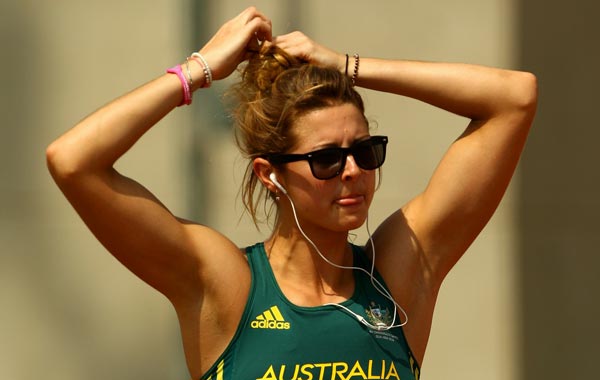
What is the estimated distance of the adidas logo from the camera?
2.51 m

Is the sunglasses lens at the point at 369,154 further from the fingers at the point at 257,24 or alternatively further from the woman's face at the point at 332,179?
the fingers at the point at 257,24

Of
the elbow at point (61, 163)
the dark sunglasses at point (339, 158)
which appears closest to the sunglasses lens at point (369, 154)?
the dark sunglasses at point (339, 158)

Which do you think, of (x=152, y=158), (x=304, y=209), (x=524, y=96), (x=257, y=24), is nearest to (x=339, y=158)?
(x=304, y=209)

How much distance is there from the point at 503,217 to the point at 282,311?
2063mm

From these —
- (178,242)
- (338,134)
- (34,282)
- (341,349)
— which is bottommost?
(34,282)

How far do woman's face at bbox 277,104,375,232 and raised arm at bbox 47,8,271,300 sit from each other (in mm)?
227

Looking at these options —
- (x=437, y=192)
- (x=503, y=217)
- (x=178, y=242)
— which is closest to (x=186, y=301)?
(x=178, y=242)

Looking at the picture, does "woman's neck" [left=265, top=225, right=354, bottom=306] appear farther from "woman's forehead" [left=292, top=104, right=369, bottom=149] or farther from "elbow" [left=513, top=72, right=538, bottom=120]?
"elbow" [left=513, top=72, right=538, bottom=120]

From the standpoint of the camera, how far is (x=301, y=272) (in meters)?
2.65

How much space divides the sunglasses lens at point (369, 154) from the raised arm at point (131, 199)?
1.23 feet

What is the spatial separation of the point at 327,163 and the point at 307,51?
34 cm

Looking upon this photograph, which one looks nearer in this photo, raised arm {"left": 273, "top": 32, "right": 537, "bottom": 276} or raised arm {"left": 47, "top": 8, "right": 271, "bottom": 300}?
raised arm {"left": 47, "top": 8, "right": 271, "bottom": 300}

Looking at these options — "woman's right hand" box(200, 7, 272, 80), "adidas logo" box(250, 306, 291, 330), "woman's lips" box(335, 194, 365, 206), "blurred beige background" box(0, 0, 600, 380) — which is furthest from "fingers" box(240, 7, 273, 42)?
"blurred beige background" box(0, 0, 600, 380)

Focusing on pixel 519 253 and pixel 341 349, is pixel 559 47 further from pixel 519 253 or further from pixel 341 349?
pixel 341 349
